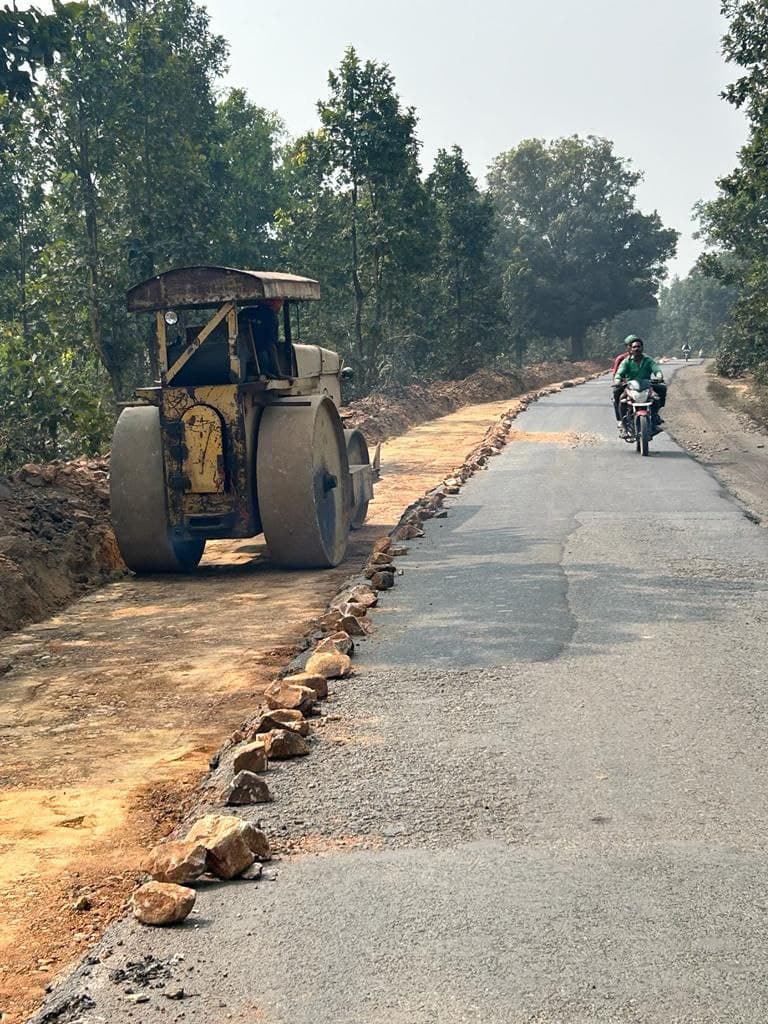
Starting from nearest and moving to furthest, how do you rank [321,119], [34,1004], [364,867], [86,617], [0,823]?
[34,1004] → [364,867] → [0,823] → [86,617] → [321,119]

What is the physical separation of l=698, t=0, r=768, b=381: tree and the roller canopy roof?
1619 cm

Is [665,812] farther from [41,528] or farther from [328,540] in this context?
[41,528]

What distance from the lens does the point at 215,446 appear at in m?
11.4

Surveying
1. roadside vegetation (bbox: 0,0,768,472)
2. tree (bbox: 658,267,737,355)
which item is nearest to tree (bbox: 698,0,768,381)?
roadside vegetation (bbox: 0,0,768,472)

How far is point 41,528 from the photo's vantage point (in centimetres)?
1228

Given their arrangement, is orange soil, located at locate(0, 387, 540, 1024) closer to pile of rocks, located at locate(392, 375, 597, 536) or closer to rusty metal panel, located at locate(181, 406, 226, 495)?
pile of rocks, located at locate(392, 375, 597, 536)

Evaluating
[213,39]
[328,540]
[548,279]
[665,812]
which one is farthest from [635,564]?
[548,279]

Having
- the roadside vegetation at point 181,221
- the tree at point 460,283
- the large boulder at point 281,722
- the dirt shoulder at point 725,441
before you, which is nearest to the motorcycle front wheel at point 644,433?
the dirt shoulder at point 725,441

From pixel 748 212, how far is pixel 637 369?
23.4 metres

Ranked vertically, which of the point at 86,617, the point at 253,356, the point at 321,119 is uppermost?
the point at 321,119

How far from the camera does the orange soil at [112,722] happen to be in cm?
470

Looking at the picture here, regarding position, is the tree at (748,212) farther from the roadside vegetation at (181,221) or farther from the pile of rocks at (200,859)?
the pile of rocks at (200,859)

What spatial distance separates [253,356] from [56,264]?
18.5m

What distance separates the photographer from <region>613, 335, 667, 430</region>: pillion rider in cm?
1980
